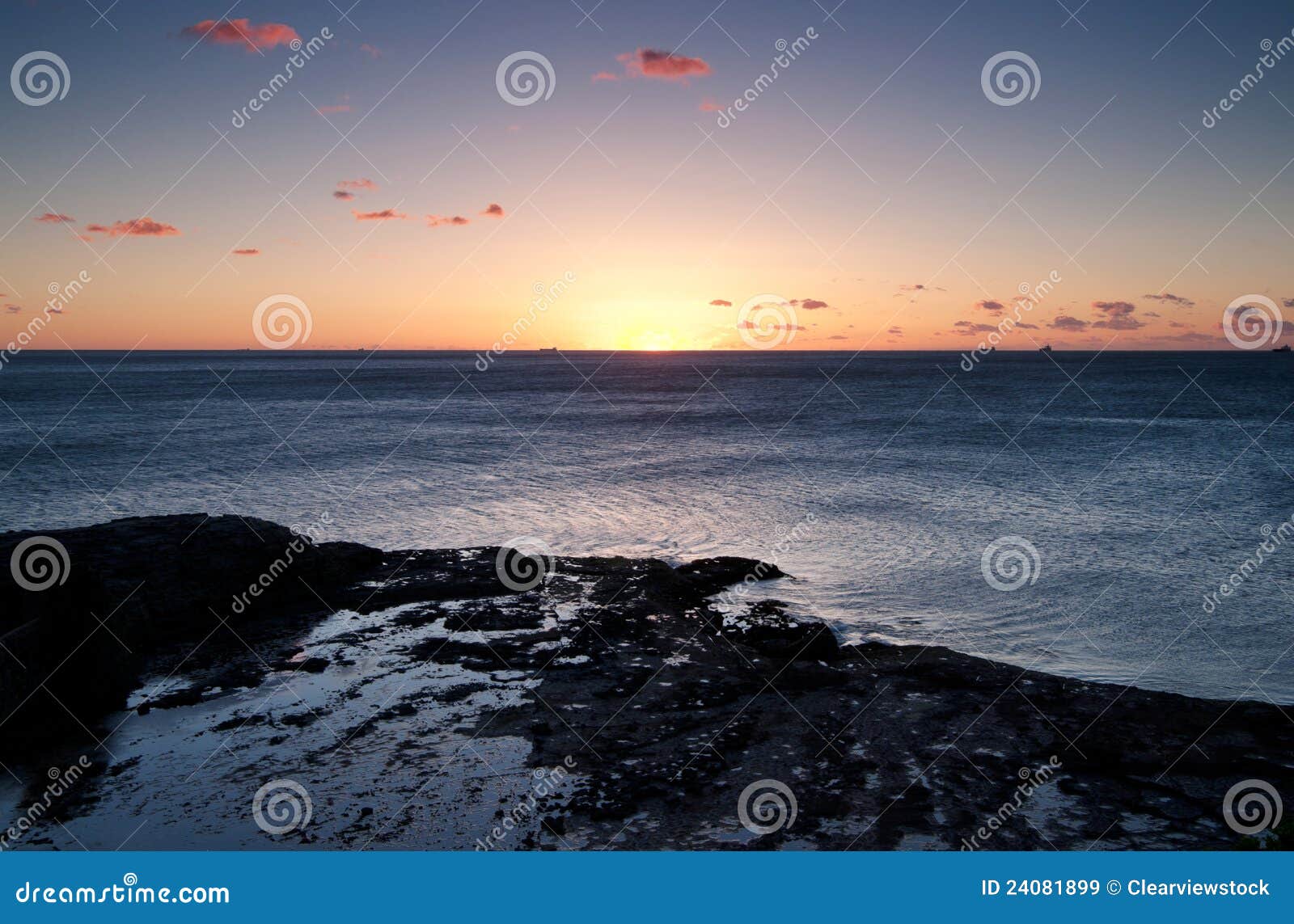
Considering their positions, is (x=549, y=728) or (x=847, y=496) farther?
(x=847, y=496)

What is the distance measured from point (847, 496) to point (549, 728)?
21500mm

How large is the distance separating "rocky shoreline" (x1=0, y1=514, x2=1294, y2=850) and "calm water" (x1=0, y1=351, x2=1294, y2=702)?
2.95 metres

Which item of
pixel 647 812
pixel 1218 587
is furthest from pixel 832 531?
pixel 647 812

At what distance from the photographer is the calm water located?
1684cm

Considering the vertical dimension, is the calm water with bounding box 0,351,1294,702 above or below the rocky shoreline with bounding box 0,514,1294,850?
above

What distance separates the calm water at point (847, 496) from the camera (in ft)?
55.3

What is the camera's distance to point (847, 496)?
30.7m

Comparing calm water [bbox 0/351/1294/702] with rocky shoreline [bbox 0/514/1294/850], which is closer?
rocky shoreline [bbox 0/514/1294/850]

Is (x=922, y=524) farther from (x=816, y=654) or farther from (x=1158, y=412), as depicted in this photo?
(x=1158, y=412)

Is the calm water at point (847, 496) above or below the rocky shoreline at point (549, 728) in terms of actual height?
above

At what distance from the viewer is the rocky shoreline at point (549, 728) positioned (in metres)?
9.16

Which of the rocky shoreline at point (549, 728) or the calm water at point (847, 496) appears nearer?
the rocky shoreline at point (549, 728)

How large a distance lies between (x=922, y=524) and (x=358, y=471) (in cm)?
2530

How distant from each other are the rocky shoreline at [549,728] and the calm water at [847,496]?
116 inches
